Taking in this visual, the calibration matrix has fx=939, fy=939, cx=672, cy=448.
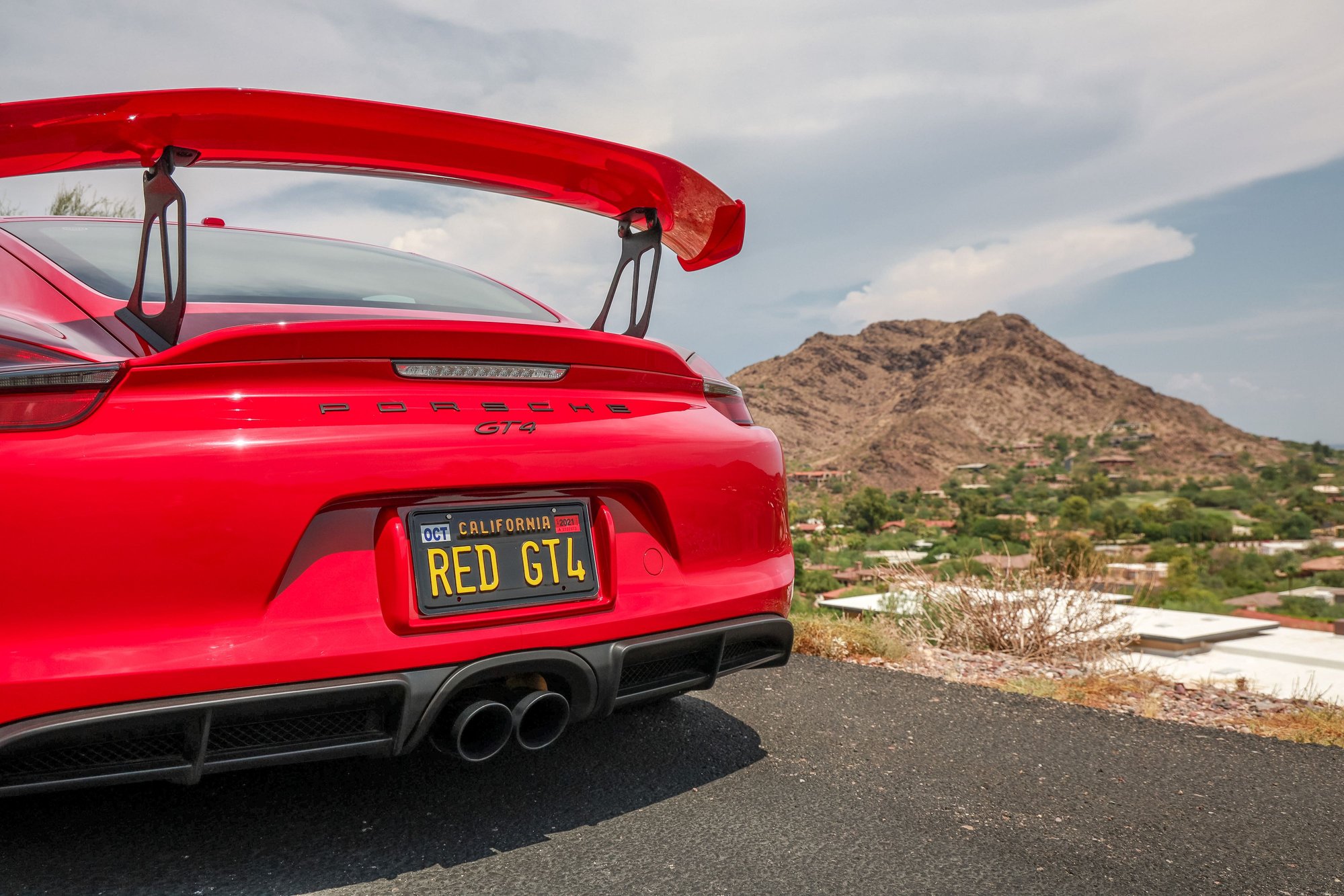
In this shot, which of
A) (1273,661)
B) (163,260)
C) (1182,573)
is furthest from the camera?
(1182,573)

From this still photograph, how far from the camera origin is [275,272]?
2.36m

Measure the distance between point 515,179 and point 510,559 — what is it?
1.01 meters

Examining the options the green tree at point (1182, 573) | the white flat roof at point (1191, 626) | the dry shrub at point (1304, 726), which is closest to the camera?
the dry shrub at point (1304, 726)

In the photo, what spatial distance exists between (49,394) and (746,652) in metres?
1.57

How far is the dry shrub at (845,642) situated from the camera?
459cm

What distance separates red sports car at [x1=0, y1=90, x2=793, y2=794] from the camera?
5.13 ft

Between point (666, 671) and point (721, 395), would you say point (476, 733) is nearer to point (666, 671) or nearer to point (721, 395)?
point (666, 671)

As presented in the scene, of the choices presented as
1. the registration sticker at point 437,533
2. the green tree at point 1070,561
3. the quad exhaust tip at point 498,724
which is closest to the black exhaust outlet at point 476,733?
the quad exhaust tip at point 498,724

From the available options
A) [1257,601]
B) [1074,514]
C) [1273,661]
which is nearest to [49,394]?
[1273,661]

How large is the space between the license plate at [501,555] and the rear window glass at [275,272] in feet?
2.11

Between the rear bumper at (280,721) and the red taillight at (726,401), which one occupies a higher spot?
the red taillight at (726,401)

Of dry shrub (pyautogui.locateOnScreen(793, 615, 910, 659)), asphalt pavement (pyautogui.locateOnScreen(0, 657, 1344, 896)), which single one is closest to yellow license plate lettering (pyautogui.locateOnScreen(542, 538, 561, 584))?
asphalt pavement (pyautogui.locateOnScreen(0, 657, 1344, 896))

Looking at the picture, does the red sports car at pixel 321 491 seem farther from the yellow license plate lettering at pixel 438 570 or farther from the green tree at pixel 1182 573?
the green tree at pixel 1182 573

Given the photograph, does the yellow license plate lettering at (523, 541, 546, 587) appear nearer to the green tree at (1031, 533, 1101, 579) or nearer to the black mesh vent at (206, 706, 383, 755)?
the black mesh vent at (206, 706, 383, 755)
